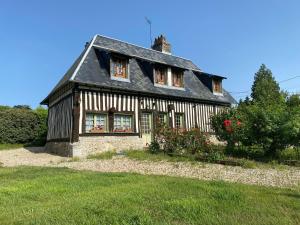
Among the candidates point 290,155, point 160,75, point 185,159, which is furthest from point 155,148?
point 160,75

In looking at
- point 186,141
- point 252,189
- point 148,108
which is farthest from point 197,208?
point 148,108

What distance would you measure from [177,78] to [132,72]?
2688 millimetres

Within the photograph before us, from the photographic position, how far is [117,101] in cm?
1253

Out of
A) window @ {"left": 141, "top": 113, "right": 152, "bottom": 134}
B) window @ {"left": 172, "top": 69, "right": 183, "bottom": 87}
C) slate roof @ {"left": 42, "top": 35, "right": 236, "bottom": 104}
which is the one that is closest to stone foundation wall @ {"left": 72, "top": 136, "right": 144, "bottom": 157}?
window @ {"left": 141, "top": 113, "right": 152, "bottom": 134}

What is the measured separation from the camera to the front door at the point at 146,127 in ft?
43.7

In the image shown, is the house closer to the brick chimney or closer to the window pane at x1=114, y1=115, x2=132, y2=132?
the window pane at x1=114, y1=115, x2=132, y2=132

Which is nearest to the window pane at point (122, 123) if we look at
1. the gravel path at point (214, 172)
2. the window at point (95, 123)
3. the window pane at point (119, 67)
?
the window at point (95, 123)

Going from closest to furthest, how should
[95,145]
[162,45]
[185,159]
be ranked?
[185,159] → [95,145] → [162,45]

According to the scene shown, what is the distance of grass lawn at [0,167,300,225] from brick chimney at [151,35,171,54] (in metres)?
14.1

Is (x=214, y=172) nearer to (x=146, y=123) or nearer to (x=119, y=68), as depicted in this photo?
(x=146, y=123)

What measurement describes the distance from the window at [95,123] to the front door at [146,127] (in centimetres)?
195

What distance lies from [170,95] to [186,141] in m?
4.10

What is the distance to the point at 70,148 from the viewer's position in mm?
11273

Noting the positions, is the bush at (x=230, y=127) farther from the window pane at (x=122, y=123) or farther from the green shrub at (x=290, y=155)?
the window pane at (x=122, y=123)
